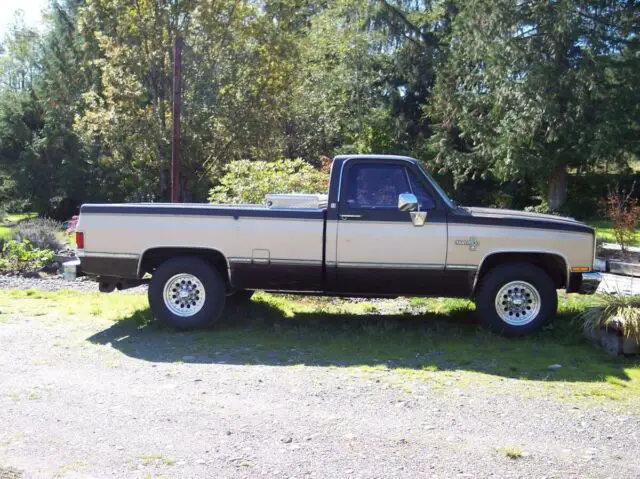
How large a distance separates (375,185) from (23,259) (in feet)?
27.8

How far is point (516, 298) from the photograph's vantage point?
8.27m

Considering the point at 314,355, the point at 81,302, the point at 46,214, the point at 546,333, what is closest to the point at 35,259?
the point at 81,302

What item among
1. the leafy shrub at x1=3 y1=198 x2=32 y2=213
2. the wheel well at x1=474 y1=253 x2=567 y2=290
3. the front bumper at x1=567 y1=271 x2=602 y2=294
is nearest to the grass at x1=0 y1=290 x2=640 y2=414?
the front bumper at x1=567 y1=271 x2=602 y2=294

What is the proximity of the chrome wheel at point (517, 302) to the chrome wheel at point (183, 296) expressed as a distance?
137 inches

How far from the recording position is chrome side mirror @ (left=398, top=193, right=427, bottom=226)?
26.2 feet

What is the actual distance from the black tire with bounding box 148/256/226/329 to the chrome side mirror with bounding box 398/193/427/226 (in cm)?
232

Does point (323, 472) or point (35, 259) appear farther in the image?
point (35, 259)

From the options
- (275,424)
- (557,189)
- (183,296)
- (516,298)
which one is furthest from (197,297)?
(557,189)

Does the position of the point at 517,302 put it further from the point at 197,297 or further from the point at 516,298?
the point at 197,297

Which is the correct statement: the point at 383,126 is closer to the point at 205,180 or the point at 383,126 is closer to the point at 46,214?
the point at 205,180

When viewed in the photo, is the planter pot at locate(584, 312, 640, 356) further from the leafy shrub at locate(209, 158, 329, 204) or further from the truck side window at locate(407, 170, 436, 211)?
the leafy shrub at locate(209, 158, 329, 204)

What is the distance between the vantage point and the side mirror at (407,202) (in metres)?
7.98

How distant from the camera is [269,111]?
22.4 meters

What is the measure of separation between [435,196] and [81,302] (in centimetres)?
556
